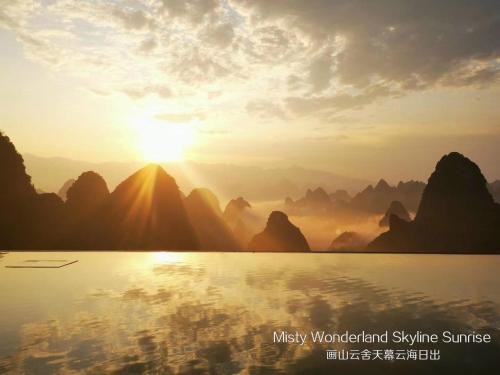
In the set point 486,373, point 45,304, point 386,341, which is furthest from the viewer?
point 45,304

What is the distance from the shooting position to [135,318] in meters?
34.2

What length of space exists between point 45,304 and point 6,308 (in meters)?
3.80

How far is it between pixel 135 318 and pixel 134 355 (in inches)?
479

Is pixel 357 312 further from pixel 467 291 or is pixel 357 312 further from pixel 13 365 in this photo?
pixel 467 291

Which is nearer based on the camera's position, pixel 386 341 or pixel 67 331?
pixel 386 341

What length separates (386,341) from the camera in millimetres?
26938

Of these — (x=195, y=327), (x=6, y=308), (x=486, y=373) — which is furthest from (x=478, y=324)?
(x=6, y=308)

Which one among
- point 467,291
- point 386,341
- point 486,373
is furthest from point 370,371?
point 467,291

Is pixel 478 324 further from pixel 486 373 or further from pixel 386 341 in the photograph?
pixel 486 373

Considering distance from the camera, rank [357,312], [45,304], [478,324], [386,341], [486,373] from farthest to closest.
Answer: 1. [45,304]
2. [357,312]
3. [478,324]
4. [386,341]
5. [486,373]

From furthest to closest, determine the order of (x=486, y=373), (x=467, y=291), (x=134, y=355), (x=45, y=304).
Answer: (x=467, y=291), (x=45, y=304), (x=134, y=355), (x=486, y=373)

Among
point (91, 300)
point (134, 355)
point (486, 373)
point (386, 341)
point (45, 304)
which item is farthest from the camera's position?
point (91, 300)

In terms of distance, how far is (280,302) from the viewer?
145 feet

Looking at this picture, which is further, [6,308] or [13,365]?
[6,308]
